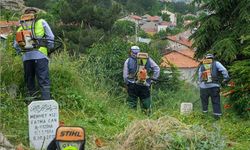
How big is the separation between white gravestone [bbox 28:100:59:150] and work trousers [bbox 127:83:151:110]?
4.86 meters

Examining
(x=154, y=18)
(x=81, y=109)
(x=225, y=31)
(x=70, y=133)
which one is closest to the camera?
(x=70, y=133)

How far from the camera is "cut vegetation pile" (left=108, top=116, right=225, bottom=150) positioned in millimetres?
5785

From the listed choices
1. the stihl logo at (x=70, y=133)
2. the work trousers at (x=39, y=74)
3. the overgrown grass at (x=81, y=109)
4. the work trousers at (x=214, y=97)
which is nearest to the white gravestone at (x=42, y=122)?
the overgrown grass at (x=81, y=109)

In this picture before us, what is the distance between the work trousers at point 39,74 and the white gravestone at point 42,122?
1.59m

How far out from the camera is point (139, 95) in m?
11.2

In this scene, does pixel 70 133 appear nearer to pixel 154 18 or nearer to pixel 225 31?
pixel 225 31

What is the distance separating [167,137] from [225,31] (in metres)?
10.9

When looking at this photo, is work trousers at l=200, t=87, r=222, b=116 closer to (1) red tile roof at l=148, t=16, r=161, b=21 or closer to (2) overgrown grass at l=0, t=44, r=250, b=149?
(2) overgrown grass at l=0, t=44, r=250, b=149

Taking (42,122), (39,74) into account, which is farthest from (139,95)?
(42,122)

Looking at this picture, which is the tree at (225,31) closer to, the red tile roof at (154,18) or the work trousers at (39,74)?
the work trousers at (39,74)

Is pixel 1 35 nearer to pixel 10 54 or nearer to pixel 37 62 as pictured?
pixel 10 54

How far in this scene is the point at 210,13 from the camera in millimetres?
17203

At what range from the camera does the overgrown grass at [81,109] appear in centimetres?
702

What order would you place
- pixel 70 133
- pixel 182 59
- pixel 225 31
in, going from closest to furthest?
pixel 70 133
pixel 225 31
pixel 182 59
